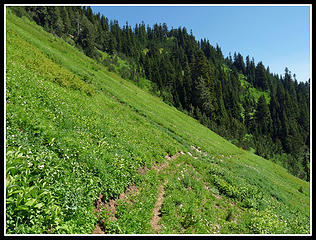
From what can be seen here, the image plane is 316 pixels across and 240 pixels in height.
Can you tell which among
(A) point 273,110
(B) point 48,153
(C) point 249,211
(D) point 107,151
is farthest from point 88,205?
(A) point 273,110

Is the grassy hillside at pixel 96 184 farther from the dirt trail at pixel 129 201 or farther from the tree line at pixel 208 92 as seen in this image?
the tree line at pixel 208 92

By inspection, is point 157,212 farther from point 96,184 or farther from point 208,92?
point 208,92

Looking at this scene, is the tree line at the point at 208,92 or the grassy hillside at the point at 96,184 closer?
the grassy hillside at the point at 96,184

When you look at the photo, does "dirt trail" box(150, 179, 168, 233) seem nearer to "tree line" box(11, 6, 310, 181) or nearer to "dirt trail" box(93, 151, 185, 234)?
"dirt trail" box(93, 151, 185, 234)

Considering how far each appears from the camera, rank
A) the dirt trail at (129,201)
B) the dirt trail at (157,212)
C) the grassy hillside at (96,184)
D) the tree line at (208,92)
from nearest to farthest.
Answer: the grassy hillside at (96,184) < the dirt trail at (129,201) < the dirt trail at (157,212) < the tree line at (208,92)

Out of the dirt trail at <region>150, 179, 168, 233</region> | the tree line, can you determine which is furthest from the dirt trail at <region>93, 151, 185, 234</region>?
the tree line

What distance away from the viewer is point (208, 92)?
89.4m

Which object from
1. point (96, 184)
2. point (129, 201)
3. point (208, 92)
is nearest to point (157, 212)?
point (129, 201)

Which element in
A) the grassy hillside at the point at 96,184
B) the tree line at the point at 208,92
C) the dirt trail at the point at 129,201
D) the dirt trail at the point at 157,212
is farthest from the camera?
the tree line at the point at 208,92

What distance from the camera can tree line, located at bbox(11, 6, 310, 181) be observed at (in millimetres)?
79369

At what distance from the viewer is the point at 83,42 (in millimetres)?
81750

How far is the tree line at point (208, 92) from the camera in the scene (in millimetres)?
79369

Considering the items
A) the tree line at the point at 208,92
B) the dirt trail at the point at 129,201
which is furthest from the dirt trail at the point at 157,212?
the tree line at the point at 208,92
